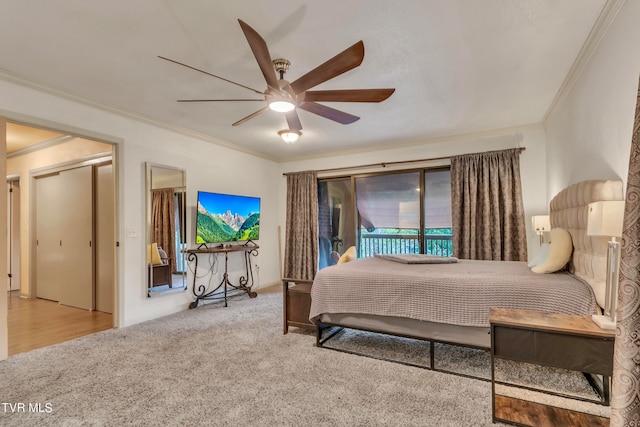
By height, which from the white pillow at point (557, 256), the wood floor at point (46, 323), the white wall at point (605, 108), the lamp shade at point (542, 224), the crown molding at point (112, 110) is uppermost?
the crown molding at point (112, 110)

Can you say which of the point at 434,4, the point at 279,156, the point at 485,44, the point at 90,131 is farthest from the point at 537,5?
the point at 279,156

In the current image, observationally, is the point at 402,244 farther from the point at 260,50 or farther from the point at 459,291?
the point at 260,50

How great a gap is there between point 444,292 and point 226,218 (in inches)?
138

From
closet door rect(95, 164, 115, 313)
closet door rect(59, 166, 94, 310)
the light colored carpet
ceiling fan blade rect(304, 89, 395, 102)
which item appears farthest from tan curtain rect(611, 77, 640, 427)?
closet door rect(59, 166, 94, 310)

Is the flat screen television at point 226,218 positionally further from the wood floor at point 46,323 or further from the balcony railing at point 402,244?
the balcony railing at point 402,244

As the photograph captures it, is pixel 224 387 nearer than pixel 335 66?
No

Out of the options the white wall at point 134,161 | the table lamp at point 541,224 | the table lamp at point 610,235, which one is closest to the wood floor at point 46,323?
the white wall at point 134,161

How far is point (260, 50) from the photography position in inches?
77.8

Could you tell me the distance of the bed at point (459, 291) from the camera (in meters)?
2.15

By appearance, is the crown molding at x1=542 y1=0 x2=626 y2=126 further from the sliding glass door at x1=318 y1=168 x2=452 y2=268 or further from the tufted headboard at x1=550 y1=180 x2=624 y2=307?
the sliding glass door at x1=318 y1=168 x2=452 y2=268

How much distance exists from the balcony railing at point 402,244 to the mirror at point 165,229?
305 centimetres

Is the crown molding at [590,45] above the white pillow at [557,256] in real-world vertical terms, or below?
above

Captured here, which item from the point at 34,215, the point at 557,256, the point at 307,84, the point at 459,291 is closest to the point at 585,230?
the point at 557,256

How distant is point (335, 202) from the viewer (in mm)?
6055
